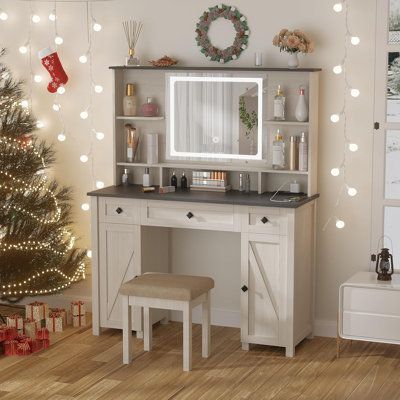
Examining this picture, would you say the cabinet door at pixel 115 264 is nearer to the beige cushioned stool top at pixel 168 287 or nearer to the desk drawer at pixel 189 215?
the desk drawer at pixel 189 215

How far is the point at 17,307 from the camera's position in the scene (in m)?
5.81

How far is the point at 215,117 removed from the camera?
5336mm

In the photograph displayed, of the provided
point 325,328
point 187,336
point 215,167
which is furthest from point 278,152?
point 187,336

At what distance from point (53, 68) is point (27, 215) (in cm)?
93

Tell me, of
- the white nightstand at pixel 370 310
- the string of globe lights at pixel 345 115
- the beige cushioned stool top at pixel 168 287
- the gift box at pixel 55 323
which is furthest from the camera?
the gift box at pixel 55 323

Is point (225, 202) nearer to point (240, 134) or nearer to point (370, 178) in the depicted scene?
point (240, 134)

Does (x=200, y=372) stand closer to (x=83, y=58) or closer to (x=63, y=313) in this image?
(x=63, y=313)

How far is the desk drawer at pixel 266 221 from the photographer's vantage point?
16.0ft

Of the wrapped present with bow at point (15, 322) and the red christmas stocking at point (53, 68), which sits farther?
the red christmas stocking at point (53, 68)

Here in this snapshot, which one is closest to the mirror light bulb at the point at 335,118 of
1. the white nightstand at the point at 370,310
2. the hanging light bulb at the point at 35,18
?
the white nightstand at the point at 370,310

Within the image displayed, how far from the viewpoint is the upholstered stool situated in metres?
4.66

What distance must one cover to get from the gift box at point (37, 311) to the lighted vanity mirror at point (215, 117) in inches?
47.8

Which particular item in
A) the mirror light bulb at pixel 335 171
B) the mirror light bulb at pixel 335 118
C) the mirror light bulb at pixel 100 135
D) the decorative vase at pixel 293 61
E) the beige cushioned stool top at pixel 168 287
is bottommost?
the beige cushioned stool top at pixel 168 287

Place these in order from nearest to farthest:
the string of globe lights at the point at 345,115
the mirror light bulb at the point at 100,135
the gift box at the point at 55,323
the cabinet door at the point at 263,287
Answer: the cabinet door at the point at 263,287, the string of globe lights at the point at 345,115, the gift box at the point at 55,323, the mirror light bulb at the point at 100,135
